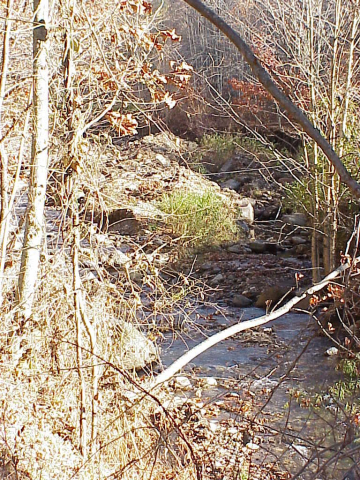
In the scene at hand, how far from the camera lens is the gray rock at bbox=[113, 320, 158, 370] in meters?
4.03

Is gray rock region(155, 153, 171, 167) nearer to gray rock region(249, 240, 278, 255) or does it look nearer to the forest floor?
the forest floor

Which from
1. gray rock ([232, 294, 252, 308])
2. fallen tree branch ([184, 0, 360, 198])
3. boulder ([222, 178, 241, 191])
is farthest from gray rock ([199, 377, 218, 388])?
boulder ([222, 178, 241, 191])

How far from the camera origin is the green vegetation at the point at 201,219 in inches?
416

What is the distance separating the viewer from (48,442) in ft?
11.4

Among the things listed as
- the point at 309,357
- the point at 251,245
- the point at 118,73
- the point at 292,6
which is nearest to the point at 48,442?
the point at 118,73

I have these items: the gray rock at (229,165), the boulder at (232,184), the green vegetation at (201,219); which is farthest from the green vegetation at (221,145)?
the green vegetation at (201,219)

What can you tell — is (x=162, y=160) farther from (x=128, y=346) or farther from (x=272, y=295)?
(x=128, y=346)

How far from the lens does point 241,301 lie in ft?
28.2

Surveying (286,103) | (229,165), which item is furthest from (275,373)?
(229,165)

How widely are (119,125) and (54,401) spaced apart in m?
1.75

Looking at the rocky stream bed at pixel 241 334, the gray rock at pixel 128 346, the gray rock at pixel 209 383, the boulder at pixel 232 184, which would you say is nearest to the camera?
the rocky stream bed at pixel 241 334

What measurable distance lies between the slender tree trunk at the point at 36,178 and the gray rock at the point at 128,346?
2.19 feet

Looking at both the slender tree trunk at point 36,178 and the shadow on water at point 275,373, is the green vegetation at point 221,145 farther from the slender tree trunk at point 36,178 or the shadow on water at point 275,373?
the slender tree trunk at point 36,178

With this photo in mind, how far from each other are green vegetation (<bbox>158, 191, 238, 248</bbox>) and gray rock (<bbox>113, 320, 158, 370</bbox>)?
5.89m
